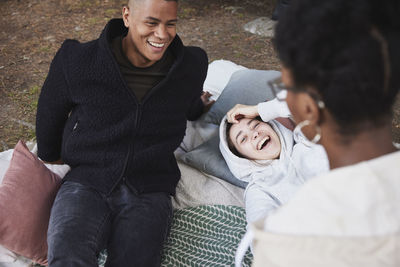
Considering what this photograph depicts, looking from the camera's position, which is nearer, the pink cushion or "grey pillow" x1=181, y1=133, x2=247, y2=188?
the pink cushion

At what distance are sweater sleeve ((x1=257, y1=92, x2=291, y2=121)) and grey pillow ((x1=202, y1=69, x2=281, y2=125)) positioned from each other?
1.77ft

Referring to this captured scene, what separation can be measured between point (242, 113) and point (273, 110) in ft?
0.79

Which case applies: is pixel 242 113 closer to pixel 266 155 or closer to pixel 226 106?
pixel 266 155

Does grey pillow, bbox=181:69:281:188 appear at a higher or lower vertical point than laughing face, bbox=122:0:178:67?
lower

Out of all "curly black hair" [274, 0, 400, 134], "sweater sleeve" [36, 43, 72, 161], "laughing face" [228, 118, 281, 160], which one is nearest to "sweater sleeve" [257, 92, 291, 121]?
"laughing face" [228, 118, 281, 160]

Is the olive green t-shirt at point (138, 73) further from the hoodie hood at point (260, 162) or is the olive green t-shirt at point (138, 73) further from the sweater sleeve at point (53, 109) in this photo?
the hoodie hood at point (260, 162)

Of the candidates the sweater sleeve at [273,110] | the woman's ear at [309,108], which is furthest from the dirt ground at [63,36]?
the woman's ear at [309,108]

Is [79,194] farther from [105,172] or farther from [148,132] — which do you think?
[148,132]

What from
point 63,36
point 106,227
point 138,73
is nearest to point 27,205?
point 106,227

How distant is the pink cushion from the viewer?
7.09 ft

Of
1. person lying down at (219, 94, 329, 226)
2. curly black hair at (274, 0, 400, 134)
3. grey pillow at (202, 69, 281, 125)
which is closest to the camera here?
curly black hair at (274, 0, 400, 134)

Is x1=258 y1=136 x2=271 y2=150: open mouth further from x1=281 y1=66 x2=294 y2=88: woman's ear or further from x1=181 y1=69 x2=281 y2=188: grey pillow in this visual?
x1=281 y1=66 x2=294 y2=88: woman's ear

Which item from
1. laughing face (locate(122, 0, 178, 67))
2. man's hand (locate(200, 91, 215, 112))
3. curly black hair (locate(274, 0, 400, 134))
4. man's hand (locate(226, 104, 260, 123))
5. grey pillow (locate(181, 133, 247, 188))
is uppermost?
curly black hair (locate(274, 0, 400, 134))

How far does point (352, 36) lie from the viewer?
107cm
